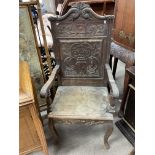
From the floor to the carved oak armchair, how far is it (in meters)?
0.10

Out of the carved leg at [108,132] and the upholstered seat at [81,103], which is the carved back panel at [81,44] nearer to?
the upholstered seat at [81,103]

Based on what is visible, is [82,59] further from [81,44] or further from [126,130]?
[126,130]

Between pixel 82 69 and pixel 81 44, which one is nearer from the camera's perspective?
pixel 81 44

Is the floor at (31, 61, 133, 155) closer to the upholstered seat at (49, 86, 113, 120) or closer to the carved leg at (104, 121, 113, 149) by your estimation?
the carved leg at (104, 121, 113, 149)

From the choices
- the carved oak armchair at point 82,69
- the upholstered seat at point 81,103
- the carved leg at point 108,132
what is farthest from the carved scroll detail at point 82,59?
the carved leg at point 108,132

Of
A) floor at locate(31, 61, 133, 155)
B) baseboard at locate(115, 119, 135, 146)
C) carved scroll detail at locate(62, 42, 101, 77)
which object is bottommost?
floor at locate(31, 61, 133, 155)

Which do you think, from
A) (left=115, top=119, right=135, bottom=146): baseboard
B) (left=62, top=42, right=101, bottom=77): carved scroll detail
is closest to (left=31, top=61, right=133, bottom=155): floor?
(left=115, top=119, right=135, bottom=146): baseboard

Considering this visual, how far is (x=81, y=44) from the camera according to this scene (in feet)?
5.03

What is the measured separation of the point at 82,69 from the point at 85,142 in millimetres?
719

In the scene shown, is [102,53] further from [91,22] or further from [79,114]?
[79,114]

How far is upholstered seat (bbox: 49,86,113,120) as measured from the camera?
1359 millimetres

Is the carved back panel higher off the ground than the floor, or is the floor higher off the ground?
the carved back panel

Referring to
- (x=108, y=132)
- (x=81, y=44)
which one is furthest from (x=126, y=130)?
(x=81, y=44)
